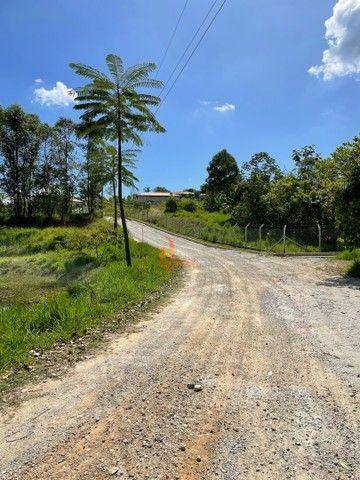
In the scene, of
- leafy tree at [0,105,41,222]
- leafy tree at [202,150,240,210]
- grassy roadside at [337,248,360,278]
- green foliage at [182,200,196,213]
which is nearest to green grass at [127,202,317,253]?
grassy roadside at [337,248,360,278]

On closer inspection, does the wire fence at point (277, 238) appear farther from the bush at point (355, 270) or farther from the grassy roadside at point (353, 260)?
the bush at point (355, 270)

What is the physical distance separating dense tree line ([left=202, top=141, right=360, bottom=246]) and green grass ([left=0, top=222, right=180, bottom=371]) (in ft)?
23.2

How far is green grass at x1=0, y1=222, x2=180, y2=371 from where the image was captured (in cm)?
755

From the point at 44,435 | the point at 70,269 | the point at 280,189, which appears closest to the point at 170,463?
the point at 44,435

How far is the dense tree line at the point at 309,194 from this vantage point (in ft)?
50.8

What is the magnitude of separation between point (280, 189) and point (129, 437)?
2868 cm

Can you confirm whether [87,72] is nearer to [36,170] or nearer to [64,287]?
[64,287]

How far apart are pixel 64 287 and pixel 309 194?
1890 cm

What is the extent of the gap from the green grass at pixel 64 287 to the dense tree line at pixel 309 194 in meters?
7.07

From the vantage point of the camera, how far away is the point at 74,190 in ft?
154

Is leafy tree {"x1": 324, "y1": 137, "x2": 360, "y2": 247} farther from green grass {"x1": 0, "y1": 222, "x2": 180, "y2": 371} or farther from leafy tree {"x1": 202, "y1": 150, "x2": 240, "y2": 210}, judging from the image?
leafy tree {"x1": 202, "y1": 150, "x2": 240, "y2": 210}

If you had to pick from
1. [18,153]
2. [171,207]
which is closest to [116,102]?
[18,153]

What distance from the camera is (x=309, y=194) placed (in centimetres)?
2880

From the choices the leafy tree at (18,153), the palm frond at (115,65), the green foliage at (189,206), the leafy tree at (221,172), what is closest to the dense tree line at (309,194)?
the palm frond at (115,65)
